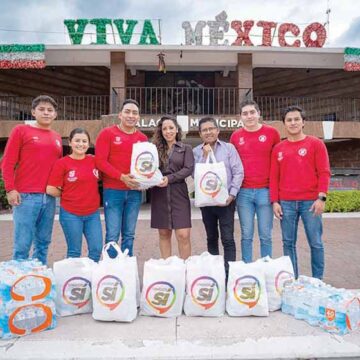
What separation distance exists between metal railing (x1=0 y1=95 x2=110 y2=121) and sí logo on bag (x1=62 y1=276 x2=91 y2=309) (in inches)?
490

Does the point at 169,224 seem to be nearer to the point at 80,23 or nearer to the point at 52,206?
the point at 52,206

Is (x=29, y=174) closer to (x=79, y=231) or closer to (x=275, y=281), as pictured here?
(x=79, y=231)

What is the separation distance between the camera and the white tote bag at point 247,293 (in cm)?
279

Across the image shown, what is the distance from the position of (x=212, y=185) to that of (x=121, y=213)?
0.95 m

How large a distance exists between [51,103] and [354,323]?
3.16 metres

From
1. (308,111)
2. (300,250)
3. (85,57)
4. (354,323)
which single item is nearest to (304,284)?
(354,323)

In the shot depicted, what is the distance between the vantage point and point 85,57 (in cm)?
1353

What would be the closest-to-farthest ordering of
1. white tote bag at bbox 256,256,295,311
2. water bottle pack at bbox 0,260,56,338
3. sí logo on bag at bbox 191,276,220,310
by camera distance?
water bottle pack at bbox 0,260,56,338, sí logo on bag at bbox 191,276,220,310, white tote bag at bbox 256,256,295,311

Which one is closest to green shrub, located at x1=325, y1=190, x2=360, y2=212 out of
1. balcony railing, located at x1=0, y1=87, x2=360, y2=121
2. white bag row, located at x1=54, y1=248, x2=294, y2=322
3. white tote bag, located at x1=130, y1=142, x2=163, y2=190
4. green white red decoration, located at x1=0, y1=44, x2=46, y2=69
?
balcony railing, located at x1=0, y1=87, x2=360, y2=121

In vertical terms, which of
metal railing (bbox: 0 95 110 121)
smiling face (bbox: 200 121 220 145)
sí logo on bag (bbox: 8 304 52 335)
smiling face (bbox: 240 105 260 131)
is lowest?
sí logo on bag (bbox: 8 304 52 335)

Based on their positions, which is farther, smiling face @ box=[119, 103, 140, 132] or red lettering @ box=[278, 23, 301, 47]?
red lettering @ box=[278, 23, 301, 47]

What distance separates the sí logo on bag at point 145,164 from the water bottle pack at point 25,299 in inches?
44.9

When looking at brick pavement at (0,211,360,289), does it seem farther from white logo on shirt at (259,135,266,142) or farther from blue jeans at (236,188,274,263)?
white logo on shirt at (259,135,266,142)

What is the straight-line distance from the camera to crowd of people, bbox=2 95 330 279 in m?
3.15
